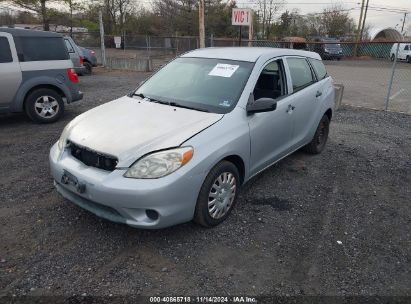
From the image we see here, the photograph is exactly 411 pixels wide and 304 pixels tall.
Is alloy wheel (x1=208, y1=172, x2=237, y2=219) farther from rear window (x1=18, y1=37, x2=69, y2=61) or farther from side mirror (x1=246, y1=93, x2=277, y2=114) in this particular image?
rear window (x1=18, y1=37, x2=69, y2=61)

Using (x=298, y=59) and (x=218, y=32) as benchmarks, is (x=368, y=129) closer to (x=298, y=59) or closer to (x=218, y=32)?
(x=298, y=59)

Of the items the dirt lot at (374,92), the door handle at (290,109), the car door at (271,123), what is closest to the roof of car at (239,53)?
the car door at (271,123)

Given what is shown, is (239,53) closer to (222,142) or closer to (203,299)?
(222,142)

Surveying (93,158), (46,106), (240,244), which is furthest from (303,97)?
(46,106)

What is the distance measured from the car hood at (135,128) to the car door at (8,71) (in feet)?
11.7

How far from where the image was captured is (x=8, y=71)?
654cm

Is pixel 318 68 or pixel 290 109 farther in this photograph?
pixel 318 68

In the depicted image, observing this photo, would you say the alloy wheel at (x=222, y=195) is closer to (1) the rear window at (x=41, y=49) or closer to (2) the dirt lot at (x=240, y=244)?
(2) the dirt lot at (x=240, y=244)

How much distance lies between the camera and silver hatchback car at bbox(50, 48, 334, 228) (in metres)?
3.01

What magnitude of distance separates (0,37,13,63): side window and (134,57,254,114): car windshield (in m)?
3.60

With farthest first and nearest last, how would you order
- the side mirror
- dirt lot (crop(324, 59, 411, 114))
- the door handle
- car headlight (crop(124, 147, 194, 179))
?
dirt lot (crop(324, 59, 411, 114)) → the door handle → the side mirror → car headlight (crop(124, 147, 194, 179))

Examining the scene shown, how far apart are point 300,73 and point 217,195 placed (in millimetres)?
2415

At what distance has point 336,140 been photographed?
21.9 feet

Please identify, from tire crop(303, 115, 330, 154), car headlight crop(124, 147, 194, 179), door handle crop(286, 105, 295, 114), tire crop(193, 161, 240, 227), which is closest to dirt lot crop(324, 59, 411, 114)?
tire crop(303, 115, 330, 154)
